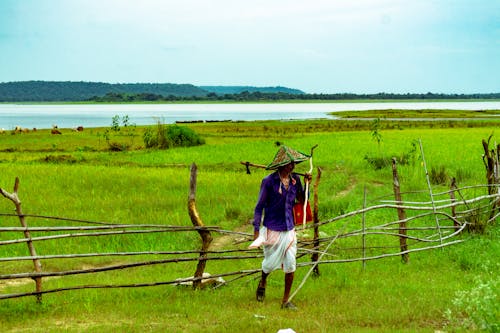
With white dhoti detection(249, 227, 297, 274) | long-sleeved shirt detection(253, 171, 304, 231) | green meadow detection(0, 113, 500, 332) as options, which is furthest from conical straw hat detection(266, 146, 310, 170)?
green meadow detection(0, 113, 500, 332)

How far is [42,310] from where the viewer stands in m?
6.54

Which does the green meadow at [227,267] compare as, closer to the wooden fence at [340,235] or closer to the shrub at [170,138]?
the wooden fence at [340,235]

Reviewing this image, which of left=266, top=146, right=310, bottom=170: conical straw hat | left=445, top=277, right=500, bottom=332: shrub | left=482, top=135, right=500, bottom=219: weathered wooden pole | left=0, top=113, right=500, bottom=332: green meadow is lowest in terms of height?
left=0, top=113, right=500, bottom=332: green meadow

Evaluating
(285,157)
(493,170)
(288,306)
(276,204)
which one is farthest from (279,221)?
(493,170)

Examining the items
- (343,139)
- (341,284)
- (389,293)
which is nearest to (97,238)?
(341,284)

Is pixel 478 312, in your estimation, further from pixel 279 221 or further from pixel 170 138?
pixel 170 138

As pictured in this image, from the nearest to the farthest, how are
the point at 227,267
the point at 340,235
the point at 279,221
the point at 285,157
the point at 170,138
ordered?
1. the point at 285,157
2. the point at 279,221
3. the point at 340,235
4. the point at 227,267
5. the point at 170,138

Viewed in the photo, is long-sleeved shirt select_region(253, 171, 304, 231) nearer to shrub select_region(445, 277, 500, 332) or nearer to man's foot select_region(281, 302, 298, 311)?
man's foot select_region(281, 302, 298, 311)

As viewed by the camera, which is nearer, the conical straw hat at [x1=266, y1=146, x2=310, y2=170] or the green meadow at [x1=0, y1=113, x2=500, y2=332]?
the green meadow at [x1=0, y1=113, x2=500, y2=332]

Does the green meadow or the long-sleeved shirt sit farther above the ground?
the long-sleeved shirt

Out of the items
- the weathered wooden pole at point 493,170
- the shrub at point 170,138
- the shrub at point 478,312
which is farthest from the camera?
the shrub at point 170,138

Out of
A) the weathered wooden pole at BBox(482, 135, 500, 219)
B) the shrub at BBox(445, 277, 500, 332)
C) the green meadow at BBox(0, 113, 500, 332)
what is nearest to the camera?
the shrub at BBox(445, 277, 500, 332)

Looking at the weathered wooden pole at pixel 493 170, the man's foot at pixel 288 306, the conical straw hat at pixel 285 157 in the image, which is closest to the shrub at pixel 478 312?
the man's foot at pixel 288 306

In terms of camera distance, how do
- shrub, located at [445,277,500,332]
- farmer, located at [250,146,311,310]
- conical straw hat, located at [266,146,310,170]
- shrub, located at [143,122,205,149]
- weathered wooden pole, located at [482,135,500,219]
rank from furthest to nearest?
1. shrub, located at [143,122,205,149]
2. weathered wooden pole, located at [482,135,500,219]
3. farmer, located at [250,146,311,310]
4. conical straw hat, located at [266,146,310,170]
5. shrub, located at [445,277,500,332]
